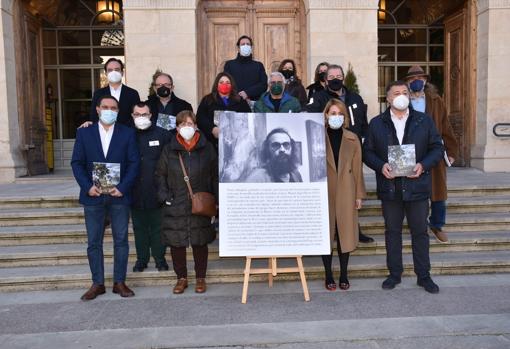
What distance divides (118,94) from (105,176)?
57.2 inches

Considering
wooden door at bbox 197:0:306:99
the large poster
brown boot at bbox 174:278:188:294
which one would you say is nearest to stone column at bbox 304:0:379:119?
wooden door at bbox 197:0:306:99

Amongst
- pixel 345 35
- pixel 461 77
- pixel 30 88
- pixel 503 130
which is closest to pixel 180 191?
pixel 345 35

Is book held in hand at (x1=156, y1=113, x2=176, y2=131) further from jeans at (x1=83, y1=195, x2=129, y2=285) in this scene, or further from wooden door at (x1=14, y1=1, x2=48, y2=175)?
wooden door at (x1=14, y1=1, x2=48, y2=175)

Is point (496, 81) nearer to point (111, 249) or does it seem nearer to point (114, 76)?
point (114, 76)

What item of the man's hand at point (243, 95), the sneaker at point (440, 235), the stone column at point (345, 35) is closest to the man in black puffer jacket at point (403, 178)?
the sneaker at point (440, 235)

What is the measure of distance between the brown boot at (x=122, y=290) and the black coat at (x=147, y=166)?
0.86 m

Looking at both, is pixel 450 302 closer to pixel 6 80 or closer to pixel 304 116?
pixel 304 116

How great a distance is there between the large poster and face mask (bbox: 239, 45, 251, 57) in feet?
6.84

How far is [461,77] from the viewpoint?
1165cm

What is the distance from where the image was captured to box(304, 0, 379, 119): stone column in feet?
33.2

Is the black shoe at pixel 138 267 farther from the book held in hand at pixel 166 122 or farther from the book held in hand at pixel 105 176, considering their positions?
the book held in hand at pixel 166 122

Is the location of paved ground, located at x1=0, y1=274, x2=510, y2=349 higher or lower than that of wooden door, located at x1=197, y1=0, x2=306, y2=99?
lower

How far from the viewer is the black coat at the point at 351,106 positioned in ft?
18.8

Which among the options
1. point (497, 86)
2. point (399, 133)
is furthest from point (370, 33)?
point (399, 133)
